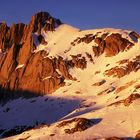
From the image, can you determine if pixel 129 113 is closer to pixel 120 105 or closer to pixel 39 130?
pixel 120 105

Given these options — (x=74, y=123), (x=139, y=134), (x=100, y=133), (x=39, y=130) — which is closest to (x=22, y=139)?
(x=39, y=130)

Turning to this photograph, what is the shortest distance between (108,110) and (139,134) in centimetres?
3084

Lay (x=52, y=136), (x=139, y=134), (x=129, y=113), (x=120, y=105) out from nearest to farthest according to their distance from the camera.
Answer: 1. (x=139, y=134)
2. (x=52, y=136)
3. (x=129, y=113)
4. (x=120, y=105)

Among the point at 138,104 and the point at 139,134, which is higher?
the point at 138,104

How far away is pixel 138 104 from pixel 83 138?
97.8ft

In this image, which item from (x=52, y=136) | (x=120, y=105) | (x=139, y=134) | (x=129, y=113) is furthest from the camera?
(x=120, y=105)

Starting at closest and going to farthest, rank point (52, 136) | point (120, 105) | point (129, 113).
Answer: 1. point (52, 136)
2. point (129, 113)
3. point (120, 105)

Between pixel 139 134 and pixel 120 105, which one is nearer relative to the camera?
pixel 139 134

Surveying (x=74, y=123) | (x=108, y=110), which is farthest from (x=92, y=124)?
(x=108, y=110)

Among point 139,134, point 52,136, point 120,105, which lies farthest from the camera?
point 120,105

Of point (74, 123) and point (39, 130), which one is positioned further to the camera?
point (39, 130)

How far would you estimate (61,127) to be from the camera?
15688cm

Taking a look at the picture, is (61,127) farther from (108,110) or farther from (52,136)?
(108,110)

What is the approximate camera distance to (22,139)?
16150cm
